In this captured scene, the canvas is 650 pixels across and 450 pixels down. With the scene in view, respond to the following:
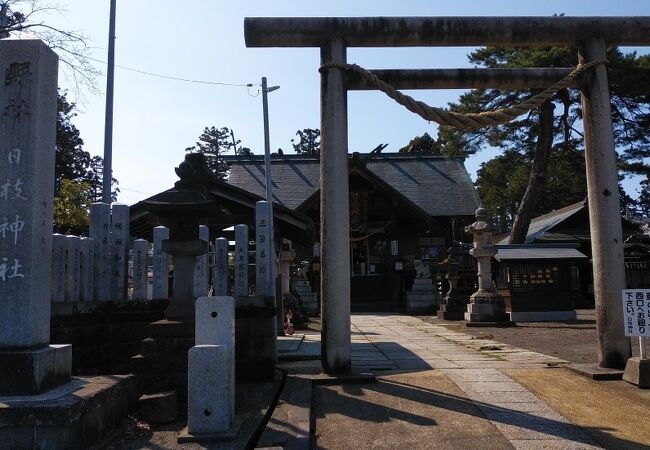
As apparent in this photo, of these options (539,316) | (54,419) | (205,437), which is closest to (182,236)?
(205,437)

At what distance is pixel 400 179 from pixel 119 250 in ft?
75.3

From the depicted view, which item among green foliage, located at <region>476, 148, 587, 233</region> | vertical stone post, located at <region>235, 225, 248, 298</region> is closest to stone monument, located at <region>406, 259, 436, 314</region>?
green foliage, located at <region>476, 148, 587, 233</region>

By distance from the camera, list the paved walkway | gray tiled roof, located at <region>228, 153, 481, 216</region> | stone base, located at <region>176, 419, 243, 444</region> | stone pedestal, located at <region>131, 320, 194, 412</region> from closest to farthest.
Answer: stone base, located at <region>176, 419, 243, 444</region>
the paved walkway
stone pedestal, located at <region>131, 320, 194, 412</region>
gray tiled roof, located at <region>228, 153, 481, 216</region>

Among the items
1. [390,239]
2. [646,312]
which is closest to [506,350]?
[646,312]

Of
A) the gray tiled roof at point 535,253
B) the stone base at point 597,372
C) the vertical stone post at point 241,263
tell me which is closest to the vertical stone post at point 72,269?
the vertical stone post at point 241,263

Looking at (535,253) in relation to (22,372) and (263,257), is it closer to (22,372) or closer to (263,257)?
(263,257)

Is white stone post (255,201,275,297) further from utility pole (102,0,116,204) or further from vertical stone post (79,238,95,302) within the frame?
utility pole (102,0,116,204)

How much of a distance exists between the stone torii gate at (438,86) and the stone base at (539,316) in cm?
1211

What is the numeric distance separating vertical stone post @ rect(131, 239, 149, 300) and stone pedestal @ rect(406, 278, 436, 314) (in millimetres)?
15826

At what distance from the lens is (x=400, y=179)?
28906mm

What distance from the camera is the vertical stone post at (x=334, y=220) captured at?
636cm

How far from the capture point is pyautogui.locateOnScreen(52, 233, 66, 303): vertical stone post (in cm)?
631

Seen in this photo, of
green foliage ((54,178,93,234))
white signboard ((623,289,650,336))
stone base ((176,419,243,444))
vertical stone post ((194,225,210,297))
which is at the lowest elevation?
stone base ((176,419,243,444))

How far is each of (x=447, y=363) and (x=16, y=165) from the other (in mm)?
6558
